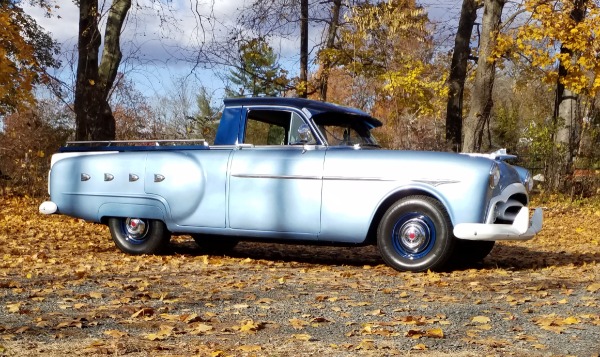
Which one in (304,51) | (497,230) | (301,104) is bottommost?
(497,230)

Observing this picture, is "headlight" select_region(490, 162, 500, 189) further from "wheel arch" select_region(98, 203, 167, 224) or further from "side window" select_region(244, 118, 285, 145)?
"wheel arch" select_region(98, 203, 167, 224)

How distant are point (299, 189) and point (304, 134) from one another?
2.14ft

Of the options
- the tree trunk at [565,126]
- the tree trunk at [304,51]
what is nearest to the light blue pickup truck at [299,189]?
the tree trunk at [304,51]

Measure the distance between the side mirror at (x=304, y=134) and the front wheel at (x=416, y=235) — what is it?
1.20 metres

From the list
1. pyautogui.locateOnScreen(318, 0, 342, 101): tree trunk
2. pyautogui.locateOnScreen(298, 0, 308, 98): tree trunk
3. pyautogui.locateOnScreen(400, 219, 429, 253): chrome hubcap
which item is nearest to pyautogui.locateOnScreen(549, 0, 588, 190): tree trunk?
pyautogui.locateOnScreen(318, 0, 342, 101): tree trunk

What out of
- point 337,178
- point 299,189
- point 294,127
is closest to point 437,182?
point 337,178

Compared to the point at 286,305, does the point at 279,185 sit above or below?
above

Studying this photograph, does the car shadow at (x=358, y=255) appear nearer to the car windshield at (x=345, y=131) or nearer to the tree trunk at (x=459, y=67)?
the car windshield at (x=345, y=131)

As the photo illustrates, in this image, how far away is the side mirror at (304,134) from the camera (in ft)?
27.6

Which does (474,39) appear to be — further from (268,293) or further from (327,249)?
(268,293)

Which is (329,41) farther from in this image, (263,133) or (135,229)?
(135,229)

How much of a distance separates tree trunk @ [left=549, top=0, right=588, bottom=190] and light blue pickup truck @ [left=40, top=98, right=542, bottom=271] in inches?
480

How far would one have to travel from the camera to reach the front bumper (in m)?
7.39

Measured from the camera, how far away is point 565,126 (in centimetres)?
2188
